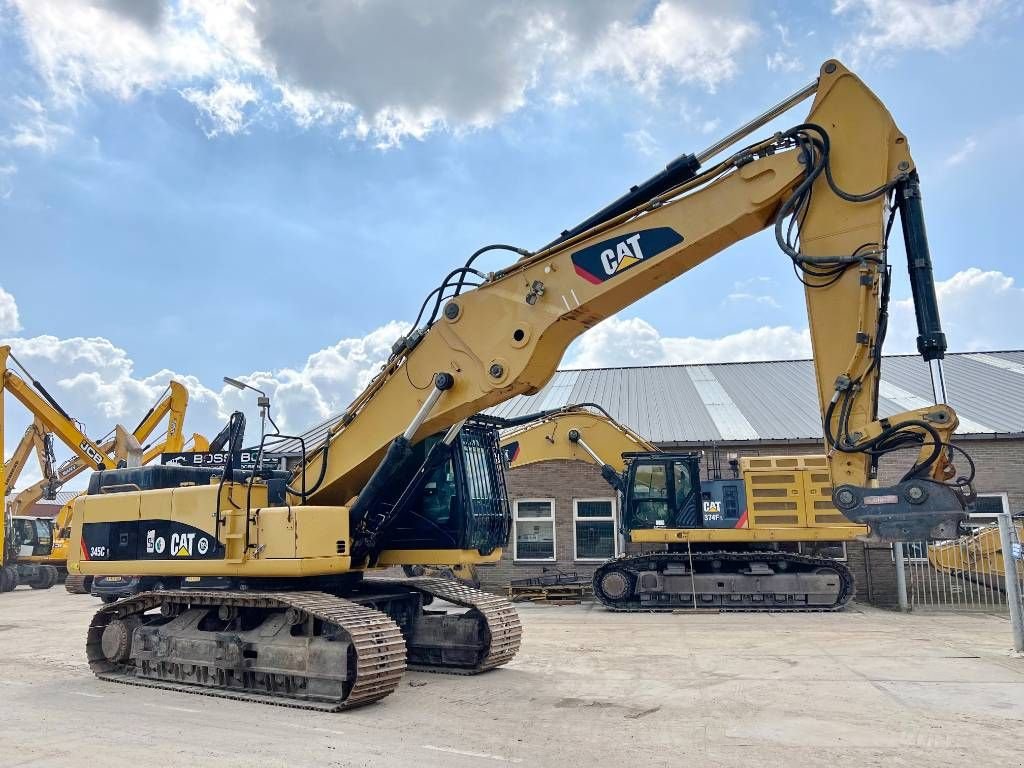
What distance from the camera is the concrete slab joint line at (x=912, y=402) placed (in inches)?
808

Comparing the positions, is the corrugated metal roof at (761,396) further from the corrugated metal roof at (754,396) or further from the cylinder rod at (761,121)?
the cylinder rod at (761,121)

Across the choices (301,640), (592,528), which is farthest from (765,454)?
(301,640)

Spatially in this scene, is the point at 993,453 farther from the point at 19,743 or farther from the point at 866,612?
the point at 19,743

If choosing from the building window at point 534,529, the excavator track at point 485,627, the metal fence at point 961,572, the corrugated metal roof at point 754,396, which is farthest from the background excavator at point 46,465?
the metal fence at point 961,572

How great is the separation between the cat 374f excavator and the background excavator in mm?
13574

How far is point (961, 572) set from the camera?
17922mm

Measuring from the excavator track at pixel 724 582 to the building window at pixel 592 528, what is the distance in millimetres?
3684

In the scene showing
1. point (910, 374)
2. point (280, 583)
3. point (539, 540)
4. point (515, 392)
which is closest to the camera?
point (515, 392)

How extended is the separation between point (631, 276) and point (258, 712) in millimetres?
5400

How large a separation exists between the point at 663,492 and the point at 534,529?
537 centimetres

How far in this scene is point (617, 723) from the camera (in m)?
6.98

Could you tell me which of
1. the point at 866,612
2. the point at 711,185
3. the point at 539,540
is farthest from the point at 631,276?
the point at 539,540

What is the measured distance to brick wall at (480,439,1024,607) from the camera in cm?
1967

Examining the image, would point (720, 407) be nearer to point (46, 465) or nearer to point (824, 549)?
point (824, 549)
